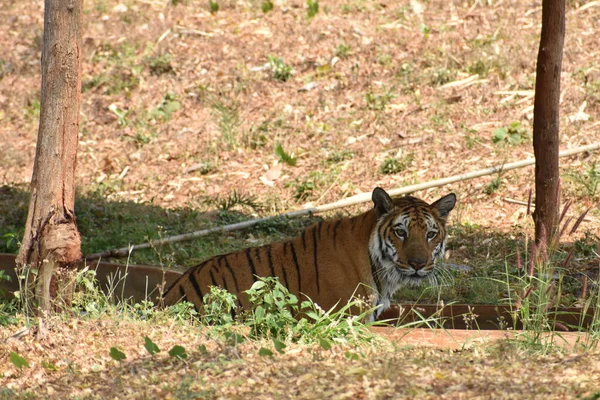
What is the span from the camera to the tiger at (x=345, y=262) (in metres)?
5.66

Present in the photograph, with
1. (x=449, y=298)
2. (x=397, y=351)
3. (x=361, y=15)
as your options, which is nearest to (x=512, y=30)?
(x=361, y=15)

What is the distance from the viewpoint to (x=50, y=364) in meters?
4.18

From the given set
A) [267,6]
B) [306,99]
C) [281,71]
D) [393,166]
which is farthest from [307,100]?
[267,6]

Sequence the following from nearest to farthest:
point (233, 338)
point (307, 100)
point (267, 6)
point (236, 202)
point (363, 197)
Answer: point (233, 338) → point (363, 197) → point (236, 202) → point (307, 100) → point (267, 6)

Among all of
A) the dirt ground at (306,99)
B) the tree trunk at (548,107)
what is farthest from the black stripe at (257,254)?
the dirt ground at (306,99)

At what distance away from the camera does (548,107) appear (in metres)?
6.42

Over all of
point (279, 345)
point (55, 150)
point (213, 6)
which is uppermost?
point (213, 6)

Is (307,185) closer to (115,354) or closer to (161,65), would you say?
(161,65)

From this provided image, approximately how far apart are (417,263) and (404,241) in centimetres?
17

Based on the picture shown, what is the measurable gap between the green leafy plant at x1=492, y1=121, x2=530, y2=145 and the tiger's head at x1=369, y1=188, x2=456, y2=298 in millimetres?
3821

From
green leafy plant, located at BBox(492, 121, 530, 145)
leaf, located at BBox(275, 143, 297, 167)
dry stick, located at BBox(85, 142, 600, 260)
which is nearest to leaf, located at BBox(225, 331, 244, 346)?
dry stick, located at BBox(85, 142, 600, 260)

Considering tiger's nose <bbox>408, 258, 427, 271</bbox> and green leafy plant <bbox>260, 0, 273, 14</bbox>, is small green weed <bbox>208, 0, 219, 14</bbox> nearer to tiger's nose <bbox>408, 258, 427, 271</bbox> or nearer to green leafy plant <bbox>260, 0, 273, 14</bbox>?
green leafy plant <bbox>260, 0, 273, 14</bbox>

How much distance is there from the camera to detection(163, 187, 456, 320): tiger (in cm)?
566

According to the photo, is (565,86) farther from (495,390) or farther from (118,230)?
(495,390)
